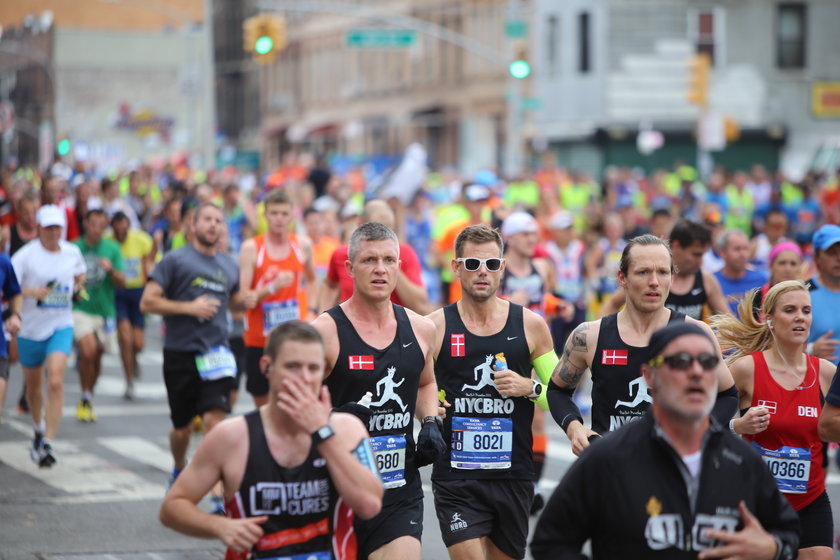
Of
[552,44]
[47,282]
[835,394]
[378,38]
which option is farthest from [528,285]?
[552,44]

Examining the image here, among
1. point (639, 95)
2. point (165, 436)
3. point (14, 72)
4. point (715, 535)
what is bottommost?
point (165, 436)

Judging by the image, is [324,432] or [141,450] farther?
[141,450]

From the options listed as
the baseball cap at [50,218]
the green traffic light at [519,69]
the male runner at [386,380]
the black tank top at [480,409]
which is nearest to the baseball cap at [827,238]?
the black tank top at [480,409]

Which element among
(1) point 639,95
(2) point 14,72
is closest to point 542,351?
(1) point 639,95

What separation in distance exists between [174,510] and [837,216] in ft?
54.8

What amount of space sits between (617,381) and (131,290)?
398 inches

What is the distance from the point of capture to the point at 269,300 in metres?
10.7

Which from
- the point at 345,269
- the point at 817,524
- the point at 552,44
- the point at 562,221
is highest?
the point at 552,44

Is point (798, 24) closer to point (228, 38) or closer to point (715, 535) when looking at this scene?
point (715, 535)

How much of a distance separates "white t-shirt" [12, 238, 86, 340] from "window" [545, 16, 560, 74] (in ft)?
119

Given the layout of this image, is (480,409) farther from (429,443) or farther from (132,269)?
(132,269)

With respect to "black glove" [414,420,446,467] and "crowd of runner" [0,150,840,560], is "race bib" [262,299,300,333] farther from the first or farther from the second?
"black glove" [414,420,446,467]

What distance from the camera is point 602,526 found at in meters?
4.29

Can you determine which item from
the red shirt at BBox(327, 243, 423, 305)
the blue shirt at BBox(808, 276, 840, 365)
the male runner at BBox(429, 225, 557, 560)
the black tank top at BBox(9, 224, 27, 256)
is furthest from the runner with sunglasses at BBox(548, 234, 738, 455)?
the black tank top at BBox(9, 224, 27, 256)
